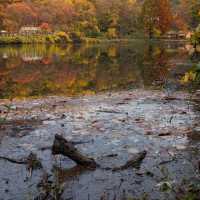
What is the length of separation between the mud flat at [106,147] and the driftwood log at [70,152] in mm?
133

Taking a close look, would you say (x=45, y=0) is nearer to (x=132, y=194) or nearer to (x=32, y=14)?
(x=32, y=14)

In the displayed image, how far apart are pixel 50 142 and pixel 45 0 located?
7588cm

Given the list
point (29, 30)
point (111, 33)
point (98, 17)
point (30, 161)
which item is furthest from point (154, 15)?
point (30, 161)

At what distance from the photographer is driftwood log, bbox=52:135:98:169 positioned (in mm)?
5812

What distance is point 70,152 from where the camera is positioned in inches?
230

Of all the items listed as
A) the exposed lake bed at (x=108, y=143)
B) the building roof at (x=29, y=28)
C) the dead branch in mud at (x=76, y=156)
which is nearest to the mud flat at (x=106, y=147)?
the exposed lake bed at (x=108, y=143)

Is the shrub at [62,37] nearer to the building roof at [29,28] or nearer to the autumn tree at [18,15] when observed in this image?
the building roof at [29,28]

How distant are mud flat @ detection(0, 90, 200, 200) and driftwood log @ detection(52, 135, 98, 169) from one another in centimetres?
13

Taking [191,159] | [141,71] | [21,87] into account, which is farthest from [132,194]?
[141,71]

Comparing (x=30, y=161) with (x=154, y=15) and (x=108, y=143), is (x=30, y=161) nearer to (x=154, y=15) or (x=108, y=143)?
(x=108, y=143)

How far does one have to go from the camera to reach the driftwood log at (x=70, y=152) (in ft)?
19.1

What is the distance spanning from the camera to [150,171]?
5.72 metres

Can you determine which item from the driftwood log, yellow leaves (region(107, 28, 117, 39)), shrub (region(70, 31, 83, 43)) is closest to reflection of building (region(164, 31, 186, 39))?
yellow leaves (region(107, 28, 117, 39))

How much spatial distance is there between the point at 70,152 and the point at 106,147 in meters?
1.13
